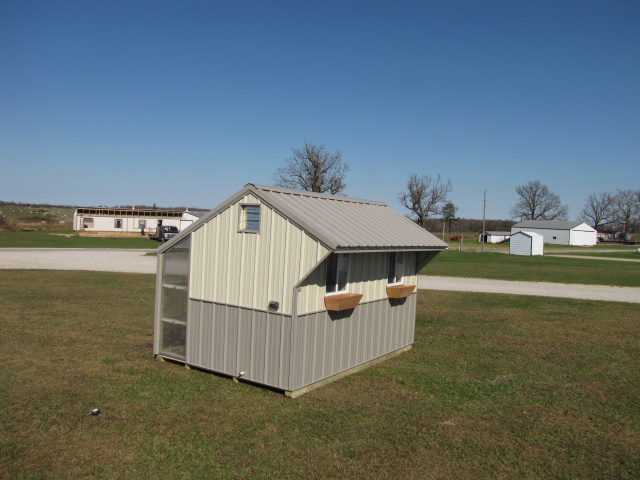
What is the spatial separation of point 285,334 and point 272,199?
2009 mm

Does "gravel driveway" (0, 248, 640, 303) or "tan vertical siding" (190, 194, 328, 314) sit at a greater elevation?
"tan vertical siding" (190, 194, 328, 314)

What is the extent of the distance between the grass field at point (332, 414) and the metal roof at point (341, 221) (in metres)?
Result: 2.27

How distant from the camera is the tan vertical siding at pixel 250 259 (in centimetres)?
754

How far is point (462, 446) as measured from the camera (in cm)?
620

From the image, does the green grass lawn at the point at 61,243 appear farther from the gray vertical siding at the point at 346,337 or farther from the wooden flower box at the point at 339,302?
the wooden flower box at the point at 339,302

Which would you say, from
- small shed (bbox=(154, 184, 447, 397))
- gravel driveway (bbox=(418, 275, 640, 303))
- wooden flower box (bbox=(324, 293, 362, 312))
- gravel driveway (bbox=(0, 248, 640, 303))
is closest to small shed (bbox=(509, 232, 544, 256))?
gravel driveway (bbox=(418, 275, 640, 303))

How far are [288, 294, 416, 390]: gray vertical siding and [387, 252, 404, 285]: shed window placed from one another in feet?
1.31

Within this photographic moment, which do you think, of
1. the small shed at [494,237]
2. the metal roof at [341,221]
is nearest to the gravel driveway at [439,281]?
the metal roof at [341,221]

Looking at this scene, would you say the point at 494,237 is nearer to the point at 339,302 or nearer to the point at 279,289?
the point at 339,302

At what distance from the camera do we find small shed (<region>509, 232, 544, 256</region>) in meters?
46.2

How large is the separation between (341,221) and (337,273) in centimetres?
91

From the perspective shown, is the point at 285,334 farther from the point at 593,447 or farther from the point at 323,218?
the point at 593,447

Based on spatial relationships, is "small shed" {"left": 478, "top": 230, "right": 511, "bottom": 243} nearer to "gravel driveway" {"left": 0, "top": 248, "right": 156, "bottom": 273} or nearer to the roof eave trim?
"gravel driveway" {"left": 0, "top": 248, "right": 156, "bottom": 273}

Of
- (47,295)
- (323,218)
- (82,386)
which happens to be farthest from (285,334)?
(47,295)
